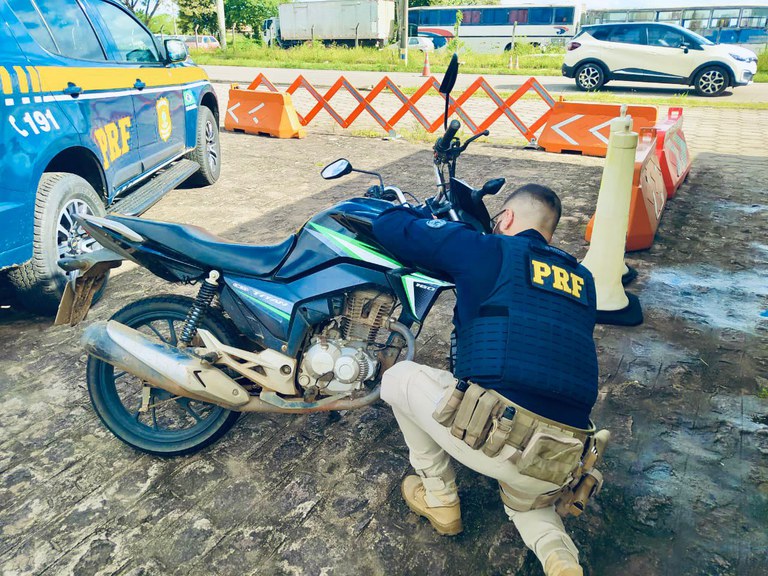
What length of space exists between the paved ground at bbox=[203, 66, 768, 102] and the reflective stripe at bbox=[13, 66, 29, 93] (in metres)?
13.5

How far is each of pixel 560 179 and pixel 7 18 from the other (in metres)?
6.11

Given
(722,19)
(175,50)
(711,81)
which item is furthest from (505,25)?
(175,50)

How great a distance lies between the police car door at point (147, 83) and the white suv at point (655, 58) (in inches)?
520

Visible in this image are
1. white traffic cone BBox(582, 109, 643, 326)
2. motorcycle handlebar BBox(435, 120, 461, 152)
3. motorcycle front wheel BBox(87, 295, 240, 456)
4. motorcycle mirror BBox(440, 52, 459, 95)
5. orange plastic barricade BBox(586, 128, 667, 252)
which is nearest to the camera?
motorcycle mirror BBox(440, 52, 459, 95)

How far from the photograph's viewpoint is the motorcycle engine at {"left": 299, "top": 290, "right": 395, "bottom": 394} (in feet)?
8.68

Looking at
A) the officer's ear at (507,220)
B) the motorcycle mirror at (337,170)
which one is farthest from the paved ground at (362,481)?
the motorcycle mirror at (337,170)

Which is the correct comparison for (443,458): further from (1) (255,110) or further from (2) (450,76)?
(1) (255,110)

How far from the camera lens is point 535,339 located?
201 cm

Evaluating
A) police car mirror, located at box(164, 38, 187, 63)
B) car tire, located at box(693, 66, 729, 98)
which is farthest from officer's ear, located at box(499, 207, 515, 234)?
car tire, located at box(693, 66, 729, 98)

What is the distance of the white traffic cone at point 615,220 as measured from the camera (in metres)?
4.31

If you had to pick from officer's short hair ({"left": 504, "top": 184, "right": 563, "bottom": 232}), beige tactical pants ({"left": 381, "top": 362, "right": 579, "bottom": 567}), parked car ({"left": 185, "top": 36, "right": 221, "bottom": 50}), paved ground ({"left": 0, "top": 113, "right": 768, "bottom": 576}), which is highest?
parked car ({"left": 185, "top": 36, "right": 221, "bottom": 50})

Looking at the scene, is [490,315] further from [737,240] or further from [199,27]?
[199,27]

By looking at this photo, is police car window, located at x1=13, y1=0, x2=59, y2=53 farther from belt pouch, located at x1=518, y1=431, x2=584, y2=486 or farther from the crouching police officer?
belt pouch, located at x1=518, y1=431, x2=584, y2=486

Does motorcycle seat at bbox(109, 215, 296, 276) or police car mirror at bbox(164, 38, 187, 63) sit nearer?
motorcycle seat at bbox(109, 215, 296, 276)
